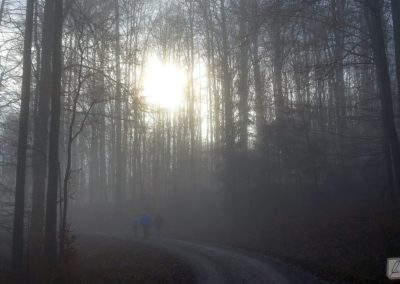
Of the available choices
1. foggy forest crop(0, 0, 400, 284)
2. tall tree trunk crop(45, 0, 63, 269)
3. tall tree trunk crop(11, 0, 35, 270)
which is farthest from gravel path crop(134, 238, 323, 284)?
tall tree trunk crop(11, 0, 35, 270)

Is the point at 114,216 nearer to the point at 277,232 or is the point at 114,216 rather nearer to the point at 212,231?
the point at 212,231

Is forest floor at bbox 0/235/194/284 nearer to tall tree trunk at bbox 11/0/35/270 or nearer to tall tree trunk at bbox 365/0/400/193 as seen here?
tall tree trunk at bbox 11/0/35/270

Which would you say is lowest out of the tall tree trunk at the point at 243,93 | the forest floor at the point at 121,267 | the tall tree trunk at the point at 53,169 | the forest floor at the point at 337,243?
the forest floor at the point at 121,267

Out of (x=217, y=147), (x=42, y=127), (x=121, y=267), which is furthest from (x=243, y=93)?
(x=121, y=267)

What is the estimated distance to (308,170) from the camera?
2558 cm

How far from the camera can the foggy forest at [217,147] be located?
14.5 metres

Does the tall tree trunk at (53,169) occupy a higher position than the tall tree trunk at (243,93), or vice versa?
the tall tree trunk at (243,93)

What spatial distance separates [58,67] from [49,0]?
3.99 meters

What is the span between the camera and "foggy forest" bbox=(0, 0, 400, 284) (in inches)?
572

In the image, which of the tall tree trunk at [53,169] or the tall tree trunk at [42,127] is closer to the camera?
the tall tree trunk at [53,169]

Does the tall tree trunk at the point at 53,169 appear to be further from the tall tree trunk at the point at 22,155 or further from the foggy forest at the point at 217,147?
the tall tree trunk at the point at 22,155

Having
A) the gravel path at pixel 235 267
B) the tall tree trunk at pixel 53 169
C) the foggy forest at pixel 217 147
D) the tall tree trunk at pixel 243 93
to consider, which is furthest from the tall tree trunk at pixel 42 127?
the tall tree trunk at pixel 243 93

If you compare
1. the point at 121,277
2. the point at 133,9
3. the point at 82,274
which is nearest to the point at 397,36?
the point at 121,277

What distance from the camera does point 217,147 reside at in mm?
31438
